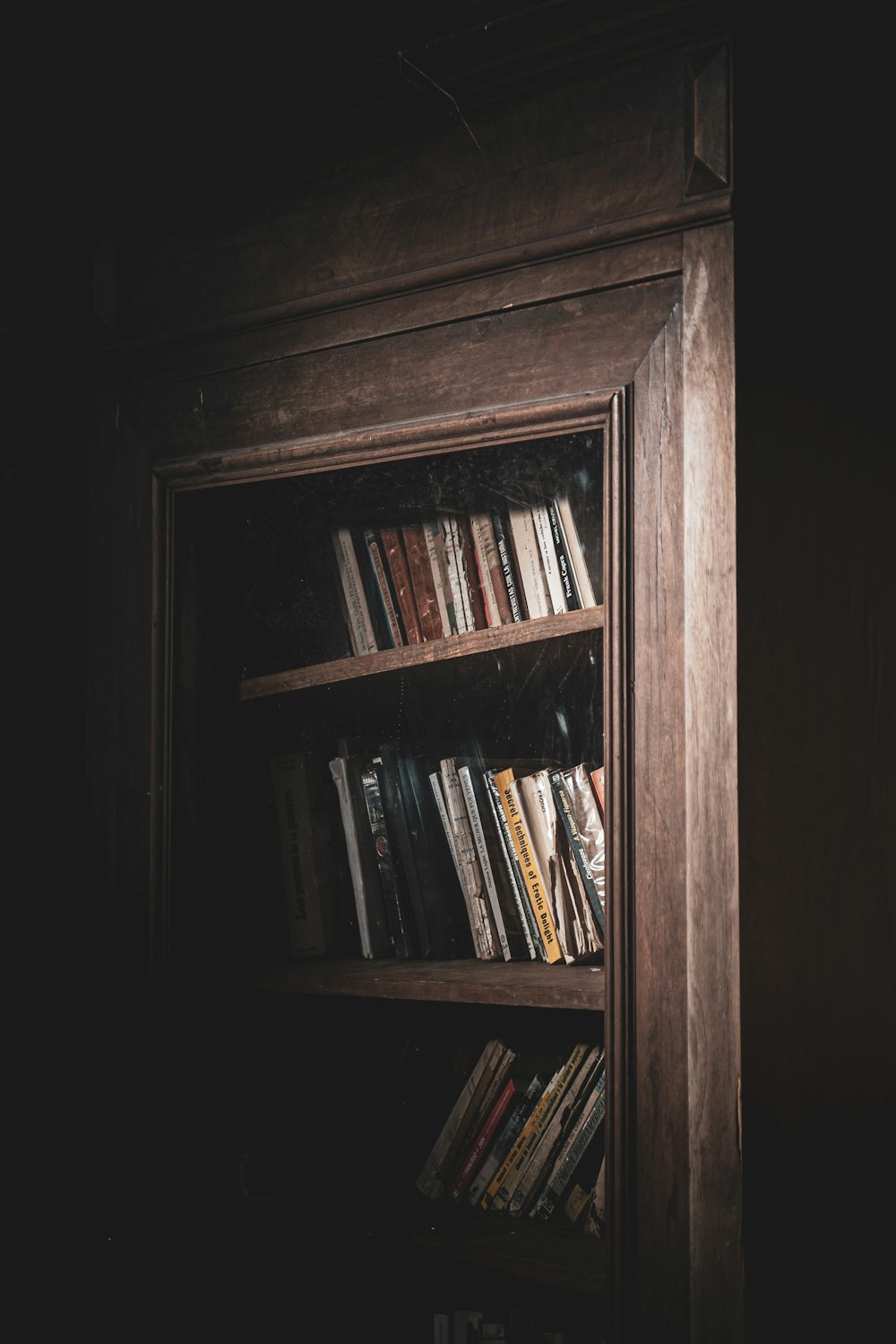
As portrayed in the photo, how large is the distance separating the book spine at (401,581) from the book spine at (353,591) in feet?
0.12

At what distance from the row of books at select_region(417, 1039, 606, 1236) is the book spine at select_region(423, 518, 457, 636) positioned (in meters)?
0.41

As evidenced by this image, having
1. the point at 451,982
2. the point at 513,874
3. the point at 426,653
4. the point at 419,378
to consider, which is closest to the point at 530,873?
the point at 513,874

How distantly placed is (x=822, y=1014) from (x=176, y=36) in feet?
4.09

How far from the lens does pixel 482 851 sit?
1075 mm

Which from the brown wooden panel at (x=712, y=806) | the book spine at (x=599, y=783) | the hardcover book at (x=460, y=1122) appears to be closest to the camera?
the brown wooden panel at (x=712, y=806)

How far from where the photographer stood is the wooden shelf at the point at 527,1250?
37.2 inches

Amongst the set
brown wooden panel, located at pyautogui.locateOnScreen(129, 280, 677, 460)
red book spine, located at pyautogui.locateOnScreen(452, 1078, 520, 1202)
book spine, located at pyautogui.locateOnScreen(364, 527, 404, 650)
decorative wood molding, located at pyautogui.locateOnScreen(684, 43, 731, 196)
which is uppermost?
decorative wood molding, located at pyautogui.locateOnScreen(684, 43, 731, 196)

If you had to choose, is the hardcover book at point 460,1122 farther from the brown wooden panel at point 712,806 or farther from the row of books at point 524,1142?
the brown wooden panel at point 712,806

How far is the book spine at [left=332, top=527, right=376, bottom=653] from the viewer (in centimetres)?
110

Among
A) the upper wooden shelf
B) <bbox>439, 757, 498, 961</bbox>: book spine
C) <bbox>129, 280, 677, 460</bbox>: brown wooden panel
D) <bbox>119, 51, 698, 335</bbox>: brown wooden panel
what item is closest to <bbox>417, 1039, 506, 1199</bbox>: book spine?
<bbox>439, 757, 498, 961</bbox>: book spine

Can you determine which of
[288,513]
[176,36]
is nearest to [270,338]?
[288,513]

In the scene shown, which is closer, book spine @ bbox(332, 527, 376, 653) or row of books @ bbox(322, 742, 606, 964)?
row of books @ bbox(322, 742, 606, 964)

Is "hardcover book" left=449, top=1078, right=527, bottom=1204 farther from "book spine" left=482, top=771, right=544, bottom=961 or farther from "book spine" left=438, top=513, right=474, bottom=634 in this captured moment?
"book spine" left=438, top=513, right=474, bottom=634

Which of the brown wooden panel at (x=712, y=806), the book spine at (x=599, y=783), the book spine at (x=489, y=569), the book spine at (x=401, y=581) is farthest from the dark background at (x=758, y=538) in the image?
the book spine at (x=401, y=581)
